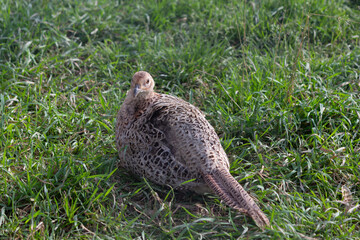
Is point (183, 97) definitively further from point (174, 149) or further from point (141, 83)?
point (174, 149)

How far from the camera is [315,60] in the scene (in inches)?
196

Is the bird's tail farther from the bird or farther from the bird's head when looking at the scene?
the bird's head

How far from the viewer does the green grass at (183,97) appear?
10.8 feet

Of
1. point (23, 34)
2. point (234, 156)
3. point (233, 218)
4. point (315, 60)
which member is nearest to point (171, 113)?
point (234, 156)

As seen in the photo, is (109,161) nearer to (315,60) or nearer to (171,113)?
(171,113)

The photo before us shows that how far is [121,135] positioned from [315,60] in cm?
256

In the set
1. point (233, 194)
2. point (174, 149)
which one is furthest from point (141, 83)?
point (233, 194)

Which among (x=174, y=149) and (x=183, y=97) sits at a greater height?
(x=174, y=149)

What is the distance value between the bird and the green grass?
0.16m

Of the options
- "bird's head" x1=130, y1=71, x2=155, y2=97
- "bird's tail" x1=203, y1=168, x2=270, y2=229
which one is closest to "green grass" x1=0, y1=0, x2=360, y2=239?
"bird's tail" x1=203, y1=168, x2=270, y2=229

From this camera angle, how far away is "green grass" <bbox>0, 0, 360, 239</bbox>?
10.8 feet

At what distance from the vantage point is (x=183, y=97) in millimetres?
4832

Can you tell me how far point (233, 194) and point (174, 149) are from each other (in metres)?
0.61

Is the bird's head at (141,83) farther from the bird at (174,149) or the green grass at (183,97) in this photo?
the green grass at (183,97)
